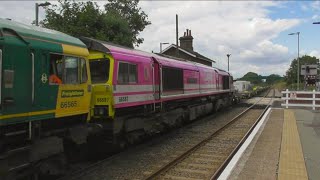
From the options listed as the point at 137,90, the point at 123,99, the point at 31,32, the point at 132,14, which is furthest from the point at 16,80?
the point at 132,14

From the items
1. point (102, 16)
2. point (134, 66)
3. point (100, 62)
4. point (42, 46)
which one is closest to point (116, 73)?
point (100, 62)

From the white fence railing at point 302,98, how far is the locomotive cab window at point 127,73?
20.2 meters

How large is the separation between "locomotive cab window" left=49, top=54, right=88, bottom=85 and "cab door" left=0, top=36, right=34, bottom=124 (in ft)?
2.55

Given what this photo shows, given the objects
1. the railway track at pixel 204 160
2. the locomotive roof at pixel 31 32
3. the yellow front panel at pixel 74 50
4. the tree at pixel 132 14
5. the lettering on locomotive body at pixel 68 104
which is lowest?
the railway track at pixel 204 160

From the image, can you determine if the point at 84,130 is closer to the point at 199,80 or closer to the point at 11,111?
the point at 11,111

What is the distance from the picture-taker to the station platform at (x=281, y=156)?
1003 centimetres

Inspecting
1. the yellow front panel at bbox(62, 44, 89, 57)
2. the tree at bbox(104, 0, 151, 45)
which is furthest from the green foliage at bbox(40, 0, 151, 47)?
the yellow front panel at bbox(62, 44, 89, 57)

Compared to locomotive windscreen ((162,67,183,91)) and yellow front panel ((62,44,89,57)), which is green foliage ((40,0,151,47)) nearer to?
locomotive windscreen ((162,67,183,91))

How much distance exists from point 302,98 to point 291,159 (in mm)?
20302

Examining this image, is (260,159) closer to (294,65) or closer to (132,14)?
(132,14)

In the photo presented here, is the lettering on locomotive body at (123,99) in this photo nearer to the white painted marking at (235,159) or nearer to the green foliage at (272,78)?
the white painted marking at (235,159)

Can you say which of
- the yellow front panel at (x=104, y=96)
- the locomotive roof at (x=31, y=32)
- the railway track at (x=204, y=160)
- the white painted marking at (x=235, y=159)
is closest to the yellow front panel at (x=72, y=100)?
the locomotive roof at (x=31, y=32)

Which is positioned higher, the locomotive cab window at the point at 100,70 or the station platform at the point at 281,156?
the locomotive cab window at the point at 100,70

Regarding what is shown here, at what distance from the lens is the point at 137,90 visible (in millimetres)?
13398
